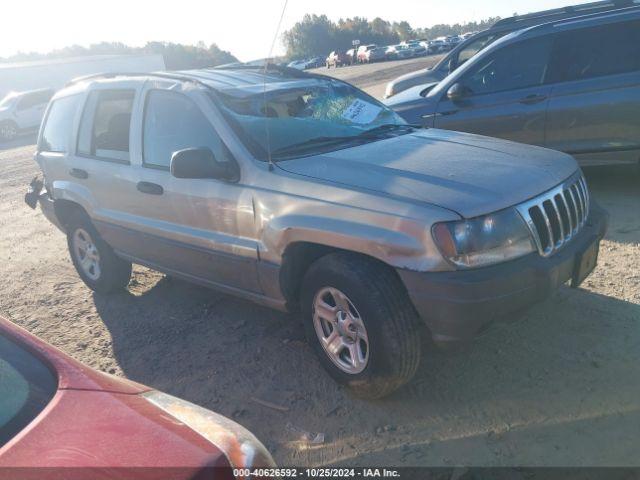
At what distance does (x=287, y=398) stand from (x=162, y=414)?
5.46 feet

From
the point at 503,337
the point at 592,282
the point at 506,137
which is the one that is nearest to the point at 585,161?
the point at 506,137

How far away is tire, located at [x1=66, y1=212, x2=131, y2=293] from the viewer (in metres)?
4.98

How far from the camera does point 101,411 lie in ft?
5.33

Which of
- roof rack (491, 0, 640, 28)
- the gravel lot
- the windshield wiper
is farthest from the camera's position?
roof rack (491, 0, 640, 28)

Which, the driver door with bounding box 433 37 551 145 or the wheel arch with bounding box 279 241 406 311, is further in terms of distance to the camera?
the driver door with bounding box 433 37 551 145

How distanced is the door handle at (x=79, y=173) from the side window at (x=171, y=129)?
87cm

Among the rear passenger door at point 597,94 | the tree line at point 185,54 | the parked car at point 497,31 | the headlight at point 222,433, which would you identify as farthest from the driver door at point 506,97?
the tree line at point 185,54

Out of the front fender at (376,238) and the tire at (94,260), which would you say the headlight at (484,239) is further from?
the tire at (94,260)

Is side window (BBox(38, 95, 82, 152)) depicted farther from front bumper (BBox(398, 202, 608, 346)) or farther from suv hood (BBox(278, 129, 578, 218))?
front bumper (BBox(398, 202, 608, 346))

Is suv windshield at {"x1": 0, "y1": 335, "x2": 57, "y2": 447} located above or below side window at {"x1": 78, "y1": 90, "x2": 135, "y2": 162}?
below

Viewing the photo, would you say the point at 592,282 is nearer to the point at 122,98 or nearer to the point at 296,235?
the point at 296,235

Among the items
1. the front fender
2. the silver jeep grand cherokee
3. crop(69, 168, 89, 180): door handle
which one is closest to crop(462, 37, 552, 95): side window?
the silver jeep grand cherokee

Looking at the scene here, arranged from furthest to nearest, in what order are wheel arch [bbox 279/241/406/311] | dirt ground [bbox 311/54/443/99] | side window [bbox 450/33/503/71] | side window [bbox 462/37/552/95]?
dirt ground [bbox 311/54/443/99]
side window [bbox 450/33/503/71]
side window [bbox 462/37/552/95]
wheel arch [bbox 279/241/406/311]

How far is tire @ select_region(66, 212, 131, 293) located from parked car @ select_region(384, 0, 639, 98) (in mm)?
5170
